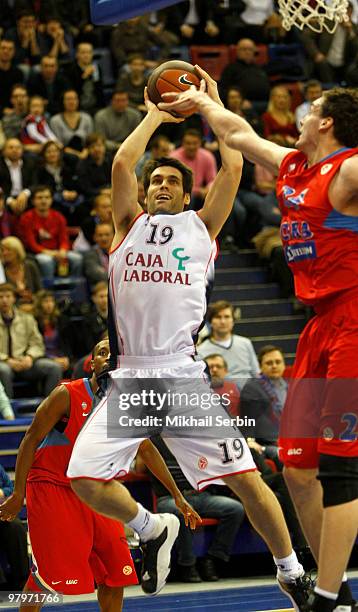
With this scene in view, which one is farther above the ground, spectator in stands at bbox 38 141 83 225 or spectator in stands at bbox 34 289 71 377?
spectator in stands at bbox 38 141 83 225

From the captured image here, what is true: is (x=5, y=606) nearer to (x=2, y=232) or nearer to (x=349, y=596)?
(x=349, y=596)

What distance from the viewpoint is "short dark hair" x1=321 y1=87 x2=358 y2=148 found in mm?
5699

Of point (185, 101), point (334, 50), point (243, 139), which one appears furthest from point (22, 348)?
point (334, 50)

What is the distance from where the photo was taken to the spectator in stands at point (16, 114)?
1479 cm

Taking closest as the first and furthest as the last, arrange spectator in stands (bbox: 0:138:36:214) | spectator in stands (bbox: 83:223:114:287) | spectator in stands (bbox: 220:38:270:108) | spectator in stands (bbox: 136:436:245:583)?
spectator in stands (bbox: 136:436:245:583) < spectator in stands (bbox: 83:223:114:287) < spectator in stands (bbox: 0:138:36:214) < spectator in stands (bbox: 220:38:270:108)

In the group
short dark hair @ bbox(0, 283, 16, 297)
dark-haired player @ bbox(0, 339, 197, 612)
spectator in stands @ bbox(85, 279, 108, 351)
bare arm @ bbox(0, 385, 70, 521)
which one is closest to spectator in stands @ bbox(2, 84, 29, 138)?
spectator in stands @ bbox(85, 279, 108, 351)

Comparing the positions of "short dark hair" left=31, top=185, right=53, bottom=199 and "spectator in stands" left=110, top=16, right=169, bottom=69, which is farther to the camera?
"spectator in stands" left=110, top=16, right=169, bottom=69

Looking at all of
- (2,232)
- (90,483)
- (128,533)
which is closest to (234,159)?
(90,483)

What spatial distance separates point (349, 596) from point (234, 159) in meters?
2.49

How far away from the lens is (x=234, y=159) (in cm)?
668

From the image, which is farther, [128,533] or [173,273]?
[128,533]

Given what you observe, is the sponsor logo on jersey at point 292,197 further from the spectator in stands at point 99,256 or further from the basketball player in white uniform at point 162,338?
the spectator in stands at point 99,256

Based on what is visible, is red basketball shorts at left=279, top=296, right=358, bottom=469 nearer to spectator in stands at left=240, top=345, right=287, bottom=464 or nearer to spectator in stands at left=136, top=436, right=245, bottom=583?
spectator in stands at left=136, top=436, right=245, bottom=583

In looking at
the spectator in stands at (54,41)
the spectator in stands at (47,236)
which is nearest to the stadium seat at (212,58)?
the spectator in stands at (54,41)
